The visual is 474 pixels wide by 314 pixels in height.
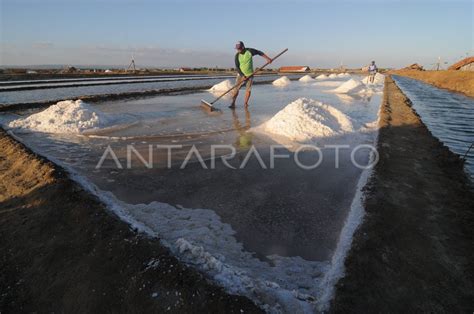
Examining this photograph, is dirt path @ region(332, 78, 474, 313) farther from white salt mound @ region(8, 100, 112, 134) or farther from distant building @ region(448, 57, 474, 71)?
distant building @ region(448, 57, 474, 71)

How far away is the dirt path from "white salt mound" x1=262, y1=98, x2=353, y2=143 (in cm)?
170

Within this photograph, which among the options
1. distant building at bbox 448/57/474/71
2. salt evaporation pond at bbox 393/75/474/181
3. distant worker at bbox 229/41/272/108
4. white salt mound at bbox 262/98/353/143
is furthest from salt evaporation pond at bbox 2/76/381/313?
distant building at bbox 448/57/474/71

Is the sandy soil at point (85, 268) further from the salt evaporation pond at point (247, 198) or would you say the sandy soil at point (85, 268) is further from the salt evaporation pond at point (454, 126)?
the salt evaporation pond at point (454, 126)

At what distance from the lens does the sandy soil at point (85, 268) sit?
5.96ft

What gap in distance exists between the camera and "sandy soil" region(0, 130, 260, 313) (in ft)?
5.96

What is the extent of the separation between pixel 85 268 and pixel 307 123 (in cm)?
480

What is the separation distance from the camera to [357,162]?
14.9ft

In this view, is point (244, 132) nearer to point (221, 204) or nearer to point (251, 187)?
point (251, 187)

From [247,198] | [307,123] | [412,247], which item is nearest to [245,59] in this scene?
[307,123]

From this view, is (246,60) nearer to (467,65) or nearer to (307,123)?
(307,123)

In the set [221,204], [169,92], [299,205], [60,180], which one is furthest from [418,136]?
[169,92]

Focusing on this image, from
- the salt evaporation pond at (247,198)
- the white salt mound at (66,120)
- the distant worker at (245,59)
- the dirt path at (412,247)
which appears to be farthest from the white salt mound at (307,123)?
the white salt mound at (66,120)

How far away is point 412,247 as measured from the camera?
8.00ft

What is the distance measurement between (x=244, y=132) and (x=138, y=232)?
4.10 metres
